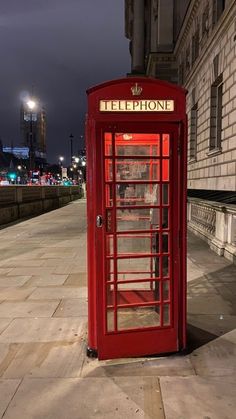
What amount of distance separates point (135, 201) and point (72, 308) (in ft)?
7.50

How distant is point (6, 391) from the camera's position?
133 inches

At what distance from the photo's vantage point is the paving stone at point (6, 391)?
316 centimetres

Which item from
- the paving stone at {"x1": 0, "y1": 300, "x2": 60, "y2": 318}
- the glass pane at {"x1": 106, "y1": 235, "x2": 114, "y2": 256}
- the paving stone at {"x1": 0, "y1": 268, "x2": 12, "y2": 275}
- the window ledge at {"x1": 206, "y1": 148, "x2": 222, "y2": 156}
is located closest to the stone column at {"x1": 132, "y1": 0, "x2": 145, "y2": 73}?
the window ledge at {"x1": 206, "y1": 148, "x2": 222, "y2": 156}

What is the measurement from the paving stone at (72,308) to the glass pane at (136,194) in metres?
2.05

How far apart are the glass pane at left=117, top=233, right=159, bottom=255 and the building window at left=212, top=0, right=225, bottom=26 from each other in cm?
1772

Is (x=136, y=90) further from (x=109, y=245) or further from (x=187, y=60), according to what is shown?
(x=187, y=60)

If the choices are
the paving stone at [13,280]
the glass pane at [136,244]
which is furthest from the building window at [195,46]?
the glass pane at [136,244]

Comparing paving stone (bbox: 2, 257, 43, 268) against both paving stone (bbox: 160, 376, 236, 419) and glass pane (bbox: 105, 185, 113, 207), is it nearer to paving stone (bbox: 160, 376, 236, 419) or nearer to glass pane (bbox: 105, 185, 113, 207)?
glass pane (bbox: 105, 185, 113, 207)

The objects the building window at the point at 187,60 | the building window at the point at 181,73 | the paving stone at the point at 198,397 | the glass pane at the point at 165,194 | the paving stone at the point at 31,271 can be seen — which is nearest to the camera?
the paving stone at the point at 198,397

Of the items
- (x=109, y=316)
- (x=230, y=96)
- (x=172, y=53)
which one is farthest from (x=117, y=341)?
(x=172, y=53)

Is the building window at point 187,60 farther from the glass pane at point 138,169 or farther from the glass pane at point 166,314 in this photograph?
the glass pane at point 166,314

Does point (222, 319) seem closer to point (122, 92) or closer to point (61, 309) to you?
point (61, 309)

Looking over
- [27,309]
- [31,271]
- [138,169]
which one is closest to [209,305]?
[27,309]

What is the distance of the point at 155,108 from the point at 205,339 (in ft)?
8.28
